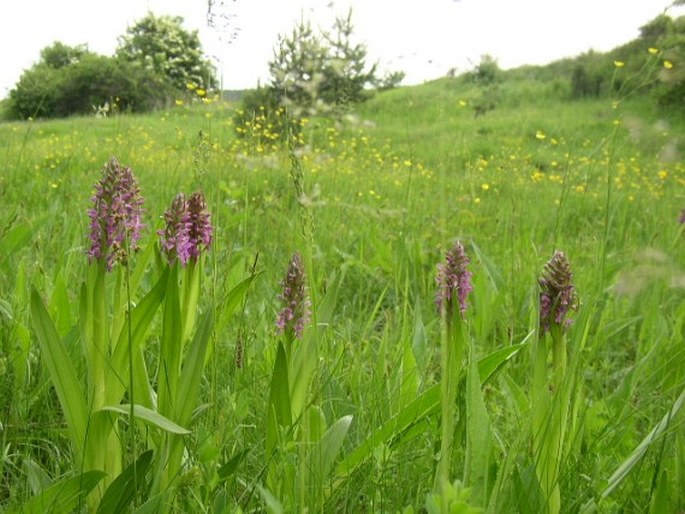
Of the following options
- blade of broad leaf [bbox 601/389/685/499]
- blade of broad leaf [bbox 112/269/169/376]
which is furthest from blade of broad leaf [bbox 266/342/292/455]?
blade of broad leaf [bbox 601/389/685/499]

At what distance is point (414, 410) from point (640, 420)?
0.99 meters

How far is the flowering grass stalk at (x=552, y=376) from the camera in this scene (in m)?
1.22

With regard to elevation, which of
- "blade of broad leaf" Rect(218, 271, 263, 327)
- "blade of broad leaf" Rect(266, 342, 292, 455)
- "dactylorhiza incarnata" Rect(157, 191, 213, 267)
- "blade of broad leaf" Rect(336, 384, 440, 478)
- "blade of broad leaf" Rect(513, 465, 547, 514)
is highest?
"dactylorhiza incarnata" Rect(157, 191, 213, 267)

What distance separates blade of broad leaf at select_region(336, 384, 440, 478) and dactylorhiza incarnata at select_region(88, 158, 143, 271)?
0.56 m

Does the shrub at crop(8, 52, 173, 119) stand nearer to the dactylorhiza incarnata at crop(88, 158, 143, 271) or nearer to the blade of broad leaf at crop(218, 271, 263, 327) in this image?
the blade of broad leaf at crop(218, 271, 263, 327)

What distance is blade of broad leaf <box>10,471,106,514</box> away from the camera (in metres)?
1.08

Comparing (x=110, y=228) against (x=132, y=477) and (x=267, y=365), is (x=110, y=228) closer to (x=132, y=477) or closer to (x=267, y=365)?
(x=132, y=477)

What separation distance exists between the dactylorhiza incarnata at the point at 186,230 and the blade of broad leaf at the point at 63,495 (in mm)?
398

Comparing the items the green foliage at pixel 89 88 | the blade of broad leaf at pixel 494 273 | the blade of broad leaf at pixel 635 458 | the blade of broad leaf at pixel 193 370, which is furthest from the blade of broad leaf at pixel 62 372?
the green foliage at pixel 89 88

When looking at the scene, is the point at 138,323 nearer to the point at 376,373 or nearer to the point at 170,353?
the point at 170,353

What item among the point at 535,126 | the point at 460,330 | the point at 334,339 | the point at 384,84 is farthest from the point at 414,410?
the point at 535,126

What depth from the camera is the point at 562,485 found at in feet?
4.54

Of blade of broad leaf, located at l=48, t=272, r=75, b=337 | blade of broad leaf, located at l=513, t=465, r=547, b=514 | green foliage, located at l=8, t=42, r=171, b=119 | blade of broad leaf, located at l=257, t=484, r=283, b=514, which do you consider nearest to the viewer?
blade of broad leaf, located at l=257, t=484, r=283, b=514

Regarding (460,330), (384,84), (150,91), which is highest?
(150,91)
